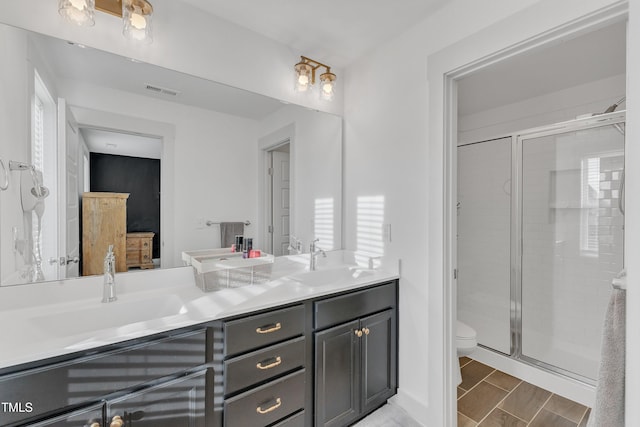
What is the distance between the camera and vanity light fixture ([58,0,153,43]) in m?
1.32

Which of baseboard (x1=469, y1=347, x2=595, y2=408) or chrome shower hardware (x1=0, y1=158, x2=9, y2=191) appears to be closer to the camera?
chrome shower hardware (x1=0, y1=158, x2=9, y2=191)

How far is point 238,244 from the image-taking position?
188 centimetres

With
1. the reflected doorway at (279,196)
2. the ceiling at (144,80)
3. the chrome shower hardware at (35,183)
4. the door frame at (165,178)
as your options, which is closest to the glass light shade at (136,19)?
the ceiling at (144,80)

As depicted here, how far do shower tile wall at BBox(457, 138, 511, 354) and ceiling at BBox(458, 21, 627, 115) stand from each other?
45 cm

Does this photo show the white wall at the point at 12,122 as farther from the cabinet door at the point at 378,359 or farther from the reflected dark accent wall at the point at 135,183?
the cabinet door at the point at 378,359

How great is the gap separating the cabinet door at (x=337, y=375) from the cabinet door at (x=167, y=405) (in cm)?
60

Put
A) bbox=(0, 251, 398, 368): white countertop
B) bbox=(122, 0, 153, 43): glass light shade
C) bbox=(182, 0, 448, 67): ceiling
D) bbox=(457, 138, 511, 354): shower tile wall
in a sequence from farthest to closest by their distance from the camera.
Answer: bbox=(457, 138, 511, 354): shower tile wall
bbox=(182, 0, 448, 67): ceiling
bbox=(122, 0, 153, 43): glass light shade
bbox=(0, 251, 398, 368): white countertop

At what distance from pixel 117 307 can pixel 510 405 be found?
247 centimetres

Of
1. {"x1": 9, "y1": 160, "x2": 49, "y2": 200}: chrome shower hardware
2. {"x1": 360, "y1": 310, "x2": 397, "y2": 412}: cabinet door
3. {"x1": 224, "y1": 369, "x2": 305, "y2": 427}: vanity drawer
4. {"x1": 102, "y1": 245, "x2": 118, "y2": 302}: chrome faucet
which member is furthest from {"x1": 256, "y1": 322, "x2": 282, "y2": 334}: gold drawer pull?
{"x1": 9, "y1": 160, "x2": 49, "y2": 200}: chrome shower hardware

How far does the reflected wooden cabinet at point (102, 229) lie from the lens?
1.45 meters

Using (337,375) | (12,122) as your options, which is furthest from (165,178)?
(337,375)

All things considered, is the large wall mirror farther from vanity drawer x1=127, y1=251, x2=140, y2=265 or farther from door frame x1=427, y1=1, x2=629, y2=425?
door frame x1=427, y1=1, x2=629, y2=425

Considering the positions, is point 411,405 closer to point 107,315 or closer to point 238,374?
point 238,374

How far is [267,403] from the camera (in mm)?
1387
